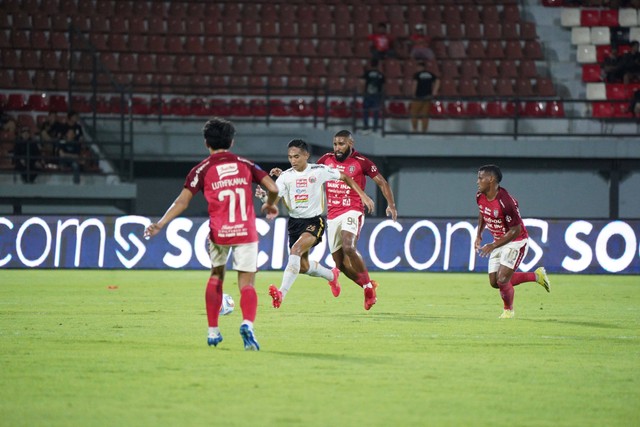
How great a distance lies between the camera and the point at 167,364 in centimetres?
947

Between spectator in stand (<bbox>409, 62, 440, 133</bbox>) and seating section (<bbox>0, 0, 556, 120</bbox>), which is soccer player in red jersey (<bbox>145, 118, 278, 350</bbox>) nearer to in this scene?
spectator in stand (<bbox>409, 62, 440, 133</bbox>)

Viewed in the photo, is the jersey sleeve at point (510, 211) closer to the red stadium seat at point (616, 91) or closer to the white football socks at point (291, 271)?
the white football socks at point (291, 271)

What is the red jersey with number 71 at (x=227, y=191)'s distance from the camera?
10305 mm

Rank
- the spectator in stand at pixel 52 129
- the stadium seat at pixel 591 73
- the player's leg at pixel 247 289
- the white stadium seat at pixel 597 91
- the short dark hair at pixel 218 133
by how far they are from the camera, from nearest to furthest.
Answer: the player's leg at pixel 247 289 < the short dark hair at pixel 218 133 < the spectator in stand at pixel 52 129 < the white stadium seat at pixel 597 91 < the stadium seat at pixel 591 73

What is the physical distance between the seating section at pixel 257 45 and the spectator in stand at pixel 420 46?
629 millimetres

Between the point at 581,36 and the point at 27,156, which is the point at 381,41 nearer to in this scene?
the point at 581,36

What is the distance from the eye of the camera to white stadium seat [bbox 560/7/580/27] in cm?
3281

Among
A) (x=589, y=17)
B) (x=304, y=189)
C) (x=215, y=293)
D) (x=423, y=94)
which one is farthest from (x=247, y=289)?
(x=589, y=17)

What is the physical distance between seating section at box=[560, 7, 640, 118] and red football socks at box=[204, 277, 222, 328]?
2277 cm

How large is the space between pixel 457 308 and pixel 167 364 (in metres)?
6.64

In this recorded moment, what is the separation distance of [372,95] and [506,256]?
1329cm

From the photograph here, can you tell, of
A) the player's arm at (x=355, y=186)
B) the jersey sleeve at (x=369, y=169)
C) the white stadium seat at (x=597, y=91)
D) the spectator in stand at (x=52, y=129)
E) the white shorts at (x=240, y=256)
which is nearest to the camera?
the white shorts at (x=240, y=256)

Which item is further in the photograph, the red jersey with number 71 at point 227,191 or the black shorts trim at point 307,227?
the black shorts trim at point 307,227

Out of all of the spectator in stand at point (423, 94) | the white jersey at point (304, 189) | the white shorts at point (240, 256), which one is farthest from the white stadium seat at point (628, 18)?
the white shorts at point (240, 256)
